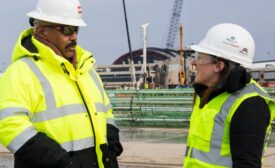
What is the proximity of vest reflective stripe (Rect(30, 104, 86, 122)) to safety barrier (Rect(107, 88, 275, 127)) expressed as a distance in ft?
30.5

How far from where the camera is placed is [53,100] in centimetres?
316

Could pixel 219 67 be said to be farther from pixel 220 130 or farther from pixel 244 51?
pixel 220 130

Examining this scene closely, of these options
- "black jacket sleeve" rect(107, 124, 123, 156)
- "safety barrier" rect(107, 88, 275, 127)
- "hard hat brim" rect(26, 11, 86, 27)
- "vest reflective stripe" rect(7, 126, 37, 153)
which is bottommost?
"safety barrier" rect(107, 88, 275, 127)

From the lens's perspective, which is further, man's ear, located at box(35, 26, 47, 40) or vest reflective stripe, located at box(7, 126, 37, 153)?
man's ear, located at box(35, 26, 47, 40)

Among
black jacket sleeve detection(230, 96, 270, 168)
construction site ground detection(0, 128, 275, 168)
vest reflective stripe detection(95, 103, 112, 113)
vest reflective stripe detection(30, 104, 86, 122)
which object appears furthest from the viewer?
construction site ground detection(0, 128, 275, 168)

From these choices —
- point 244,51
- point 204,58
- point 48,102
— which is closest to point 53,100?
point 48,102

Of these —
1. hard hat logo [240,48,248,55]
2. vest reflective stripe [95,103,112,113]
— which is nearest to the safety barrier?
vest reflective stripe [95,103,112,113]

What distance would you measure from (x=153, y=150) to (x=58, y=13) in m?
6.22

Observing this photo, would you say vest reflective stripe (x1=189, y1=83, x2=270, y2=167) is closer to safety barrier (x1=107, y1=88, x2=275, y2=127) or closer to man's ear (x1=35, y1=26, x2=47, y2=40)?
man's ear (x1=35, y1=26, x2=47, y2=40)

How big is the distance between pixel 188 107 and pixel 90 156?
9.35m

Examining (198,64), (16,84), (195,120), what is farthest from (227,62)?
(16,84)

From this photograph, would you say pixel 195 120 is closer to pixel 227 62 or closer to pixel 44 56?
pixel 227 62

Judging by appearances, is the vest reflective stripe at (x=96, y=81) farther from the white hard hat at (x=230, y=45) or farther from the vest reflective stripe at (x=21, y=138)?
the white hard hat at (x=230, y=45)

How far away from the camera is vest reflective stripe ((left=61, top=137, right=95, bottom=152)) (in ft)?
10.4
